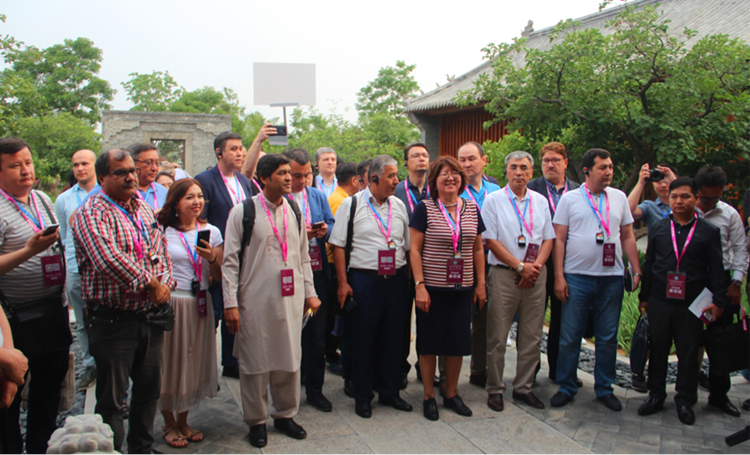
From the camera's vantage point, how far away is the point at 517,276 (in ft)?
12.6

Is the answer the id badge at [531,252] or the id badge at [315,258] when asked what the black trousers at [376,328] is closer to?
the id badge at [315,258]

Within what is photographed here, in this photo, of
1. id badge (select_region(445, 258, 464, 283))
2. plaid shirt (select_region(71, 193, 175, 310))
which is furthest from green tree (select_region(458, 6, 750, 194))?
plaid shirt (select_region(71, 193, 175, 310))

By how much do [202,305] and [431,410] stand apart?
174 centimetres

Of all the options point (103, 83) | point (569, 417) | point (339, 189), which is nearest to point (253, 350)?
point (339, 189)

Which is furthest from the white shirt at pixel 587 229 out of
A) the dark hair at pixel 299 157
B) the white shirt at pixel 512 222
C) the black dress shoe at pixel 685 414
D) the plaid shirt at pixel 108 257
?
the plaid shirt at pixel 108 257

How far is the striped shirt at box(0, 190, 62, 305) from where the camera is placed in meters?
2.57

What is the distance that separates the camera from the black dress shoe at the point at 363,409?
3605 mm

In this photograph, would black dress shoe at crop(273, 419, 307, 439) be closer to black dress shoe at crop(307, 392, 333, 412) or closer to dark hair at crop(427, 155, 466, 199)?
black dress shoe at crop(307, 392, 333, 412)

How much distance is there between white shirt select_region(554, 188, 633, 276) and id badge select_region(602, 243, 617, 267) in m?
0.02

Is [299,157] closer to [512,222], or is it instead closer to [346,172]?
[346,172]

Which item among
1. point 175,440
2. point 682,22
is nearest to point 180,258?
point 175,440

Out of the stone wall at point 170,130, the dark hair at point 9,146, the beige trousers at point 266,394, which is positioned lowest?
the beige trousers at point 266,394

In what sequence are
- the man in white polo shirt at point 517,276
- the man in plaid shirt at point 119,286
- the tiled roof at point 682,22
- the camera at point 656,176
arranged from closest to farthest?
the man in plaid shirt at point 119,286
the man in white polo shirt at point 517,276
the camera at point 656,176
the tiled roof at point 682,22

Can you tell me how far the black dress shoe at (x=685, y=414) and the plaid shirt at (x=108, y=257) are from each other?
3.63m
